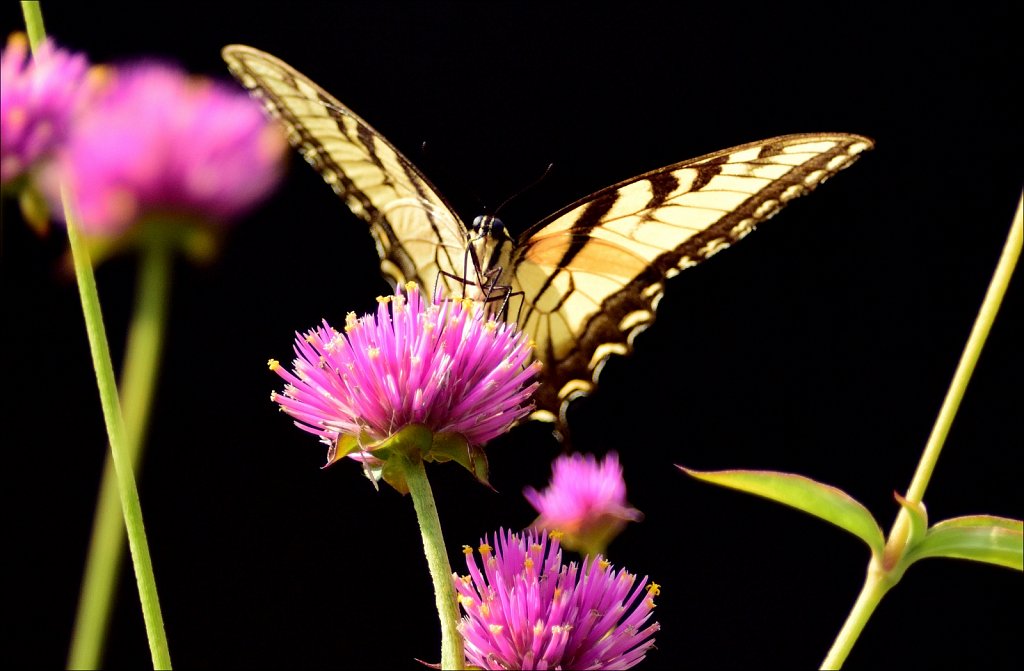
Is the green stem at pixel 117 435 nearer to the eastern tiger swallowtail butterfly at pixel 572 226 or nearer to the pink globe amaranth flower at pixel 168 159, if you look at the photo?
the pink globe amaranth flower at pixel 168 159

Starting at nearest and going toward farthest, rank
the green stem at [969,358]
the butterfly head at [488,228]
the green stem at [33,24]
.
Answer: the green stem at [33,24], the green stem at [969,358], the butterfly head at [488,228]

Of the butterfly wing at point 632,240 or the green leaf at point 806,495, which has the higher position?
the butterfly wing at point 632,240

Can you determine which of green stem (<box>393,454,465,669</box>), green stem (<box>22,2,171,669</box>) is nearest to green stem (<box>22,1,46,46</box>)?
green stem (<box>22,2,171,669</box>)

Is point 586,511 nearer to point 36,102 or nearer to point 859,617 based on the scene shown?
point 859,617

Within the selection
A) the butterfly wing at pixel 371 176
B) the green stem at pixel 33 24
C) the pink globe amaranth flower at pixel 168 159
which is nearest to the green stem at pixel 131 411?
Answer: the pink globe amaranth flower at pixel 168 159

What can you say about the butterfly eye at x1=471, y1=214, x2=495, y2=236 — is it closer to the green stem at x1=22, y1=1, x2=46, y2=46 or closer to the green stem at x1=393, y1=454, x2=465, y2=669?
the green stem at x1=393, y1=454, x2=465, y2=669

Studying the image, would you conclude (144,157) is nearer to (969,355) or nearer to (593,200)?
(969,355)
